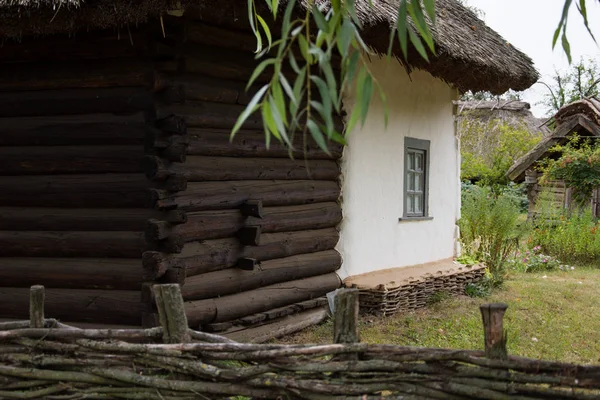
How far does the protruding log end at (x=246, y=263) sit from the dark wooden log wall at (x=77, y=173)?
2.82 feet

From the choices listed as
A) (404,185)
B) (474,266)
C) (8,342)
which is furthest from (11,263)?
(474,266)

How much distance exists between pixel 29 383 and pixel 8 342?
0.90 ft

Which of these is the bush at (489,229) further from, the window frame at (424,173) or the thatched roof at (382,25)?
the thatched roof at (382,25)

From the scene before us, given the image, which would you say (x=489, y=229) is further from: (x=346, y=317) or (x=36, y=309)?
(x=36, y=309)

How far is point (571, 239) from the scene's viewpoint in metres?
13.2

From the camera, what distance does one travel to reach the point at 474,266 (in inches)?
368

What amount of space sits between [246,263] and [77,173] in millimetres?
1520

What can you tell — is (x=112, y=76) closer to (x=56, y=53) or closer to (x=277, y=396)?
(x=56, y=53)

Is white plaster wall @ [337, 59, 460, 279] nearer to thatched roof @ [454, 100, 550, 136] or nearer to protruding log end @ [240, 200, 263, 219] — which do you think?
protruding log end @ [240, 200, 263, 219]

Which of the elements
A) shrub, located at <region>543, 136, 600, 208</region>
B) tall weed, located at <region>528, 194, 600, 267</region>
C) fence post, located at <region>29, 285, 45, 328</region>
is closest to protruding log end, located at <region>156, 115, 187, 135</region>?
fence post, located at <region>29, 285, 45, 328</region>

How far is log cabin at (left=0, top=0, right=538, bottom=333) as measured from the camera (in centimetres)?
544

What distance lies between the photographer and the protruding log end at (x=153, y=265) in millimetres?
5375

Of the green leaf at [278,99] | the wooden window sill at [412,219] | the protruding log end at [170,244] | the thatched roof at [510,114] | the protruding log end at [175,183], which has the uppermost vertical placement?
the thatched roof at [510,114]

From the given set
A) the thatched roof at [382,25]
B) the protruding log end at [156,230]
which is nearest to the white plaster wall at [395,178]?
the thatched roof at [382,25]
